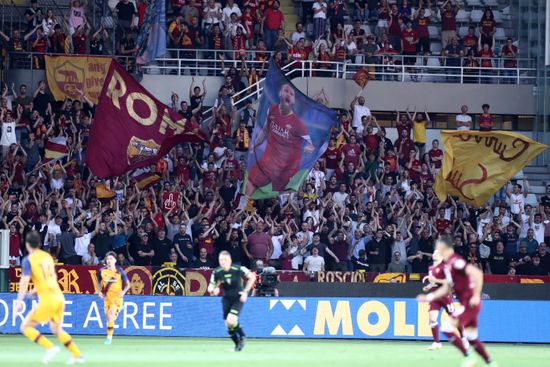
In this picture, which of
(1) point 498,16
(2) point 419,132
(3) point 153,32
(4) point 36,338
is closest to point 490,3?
(1) point 498,16

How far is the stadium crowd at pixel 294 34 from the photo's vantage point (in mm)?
39875

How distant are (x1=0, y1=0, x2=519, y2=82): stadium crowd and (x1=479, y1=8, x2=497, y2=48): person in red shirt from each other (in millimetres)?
33

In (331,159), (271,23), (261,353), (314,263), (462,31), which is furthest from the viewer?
(462,31)

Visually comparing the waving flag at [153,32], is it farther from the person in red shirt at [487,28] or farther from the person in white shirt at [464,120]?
the person in red shirt at [487,28]

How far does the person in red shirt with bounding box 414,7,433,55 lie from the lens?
4272cm

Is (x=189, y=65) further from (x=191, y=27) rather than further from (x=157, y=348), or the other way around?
(x=157, y=348)

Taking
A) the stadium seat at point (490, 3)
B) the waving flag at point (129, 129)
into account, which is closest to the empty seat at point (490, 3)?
the stadium seat at point (490, 3)

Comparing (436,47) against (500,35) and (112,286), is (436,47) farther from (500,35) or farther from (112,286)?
(112,286)

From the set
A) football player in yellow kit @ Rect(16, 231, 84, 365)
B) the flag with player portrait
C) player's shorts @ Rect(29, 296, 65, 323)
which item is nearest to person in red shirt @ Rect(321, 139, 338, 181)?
the flag with player portrait

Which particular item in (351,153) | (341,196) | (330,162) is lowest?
(341,196)

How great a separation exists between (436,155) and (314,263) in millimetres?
7387

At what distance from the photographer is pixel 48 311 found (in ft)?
67.5

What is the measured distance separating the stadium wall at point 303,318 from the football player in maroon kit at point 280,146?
3.49 meters

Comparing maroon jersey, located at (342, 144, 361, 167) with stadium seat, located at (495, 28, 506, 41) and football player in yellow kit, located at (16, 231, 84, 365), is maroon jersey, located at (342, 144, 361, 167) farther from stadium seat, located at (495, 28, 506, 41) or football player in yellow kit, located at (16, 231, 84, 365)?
football player in yellow kit, located at (16, 231, 84, 365)
